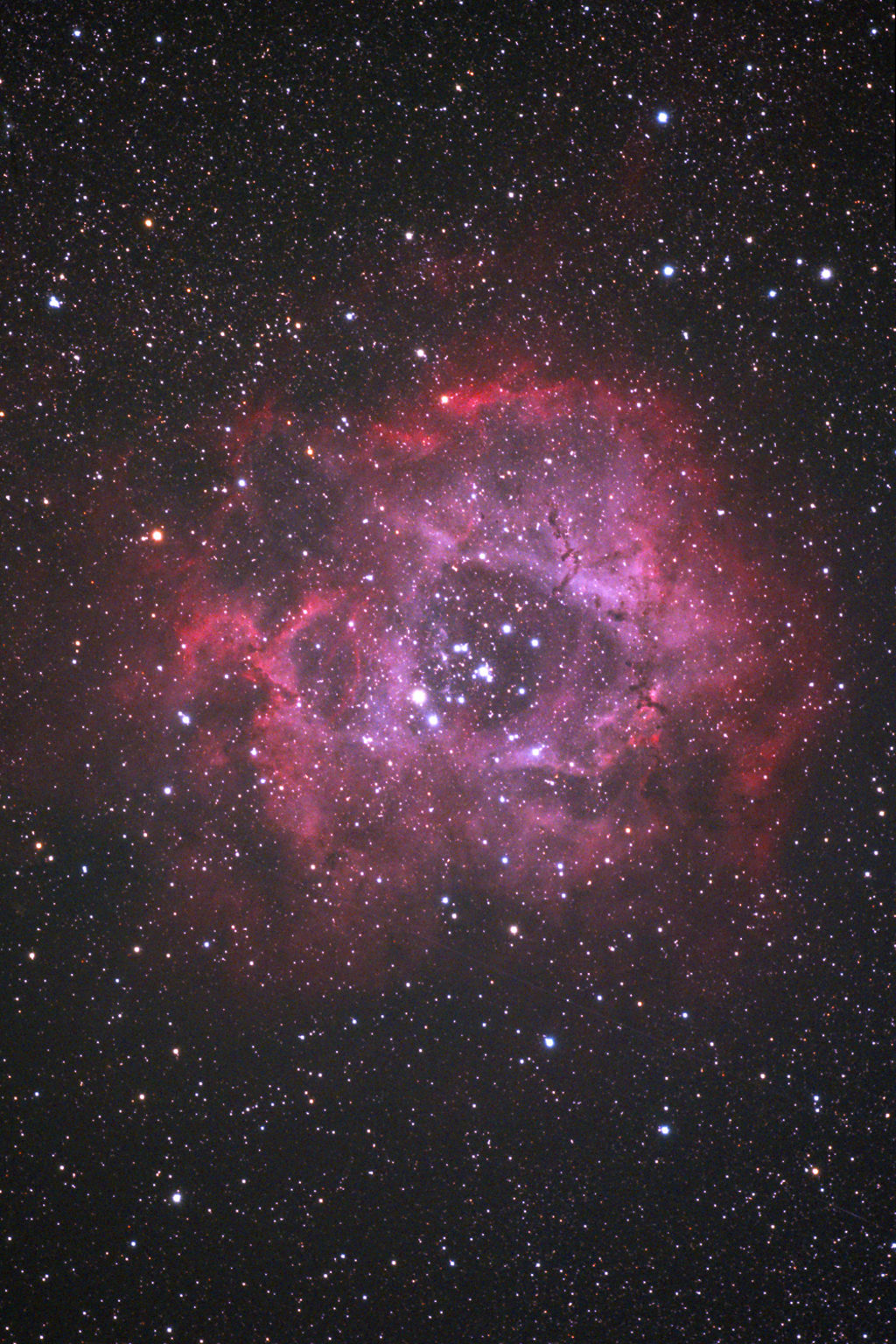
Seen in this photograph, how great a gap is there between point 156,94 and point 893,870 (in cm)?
101

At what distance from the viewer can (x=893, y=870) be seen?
1.98 feet

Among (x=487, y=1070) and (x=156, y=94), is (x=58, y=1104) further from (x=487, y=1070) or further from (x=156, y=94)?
(x=156, y=94)

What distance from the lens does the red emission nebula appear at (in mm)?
540

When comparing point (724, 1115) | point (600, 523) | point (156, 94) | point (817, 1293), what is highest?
point (156, 94)

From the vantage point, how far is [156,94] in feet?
1.72

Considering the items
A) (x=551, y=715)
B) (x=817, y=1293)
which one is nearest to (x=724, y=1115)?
(x=817, y=1293)

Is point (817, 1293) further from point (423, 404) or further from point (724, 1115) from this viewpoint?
point (423, 404)

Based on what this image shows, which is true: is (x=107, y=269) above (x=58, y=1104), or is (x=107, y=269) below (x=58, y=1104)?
above

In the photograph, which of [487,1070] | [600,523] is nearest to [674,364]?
[600,523]

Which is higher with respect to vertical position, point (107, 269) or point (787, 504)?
point (107, 269)

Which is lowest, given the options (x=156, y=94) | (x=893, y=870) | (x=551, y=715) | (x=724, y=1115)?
(x=724, y=1115)

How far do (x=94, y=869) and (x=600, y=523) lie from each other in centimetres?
58

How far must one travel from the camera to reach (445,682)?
1.80 ft

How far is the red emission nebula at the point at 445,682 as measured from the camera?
A: 0.54 m
